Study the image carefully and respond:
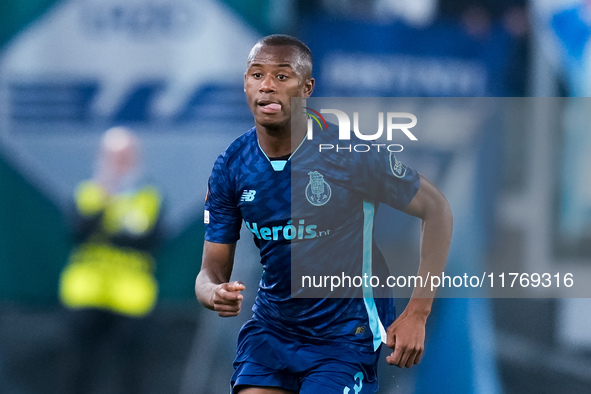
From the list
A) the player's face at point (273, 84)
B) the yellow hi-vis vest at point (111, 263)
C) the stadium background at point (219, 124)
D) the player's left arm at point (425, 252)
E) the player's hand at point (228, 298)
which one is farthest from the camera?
the yellow hi-vis vest at point (111, 263)

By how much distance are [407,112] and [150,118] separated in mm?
1991

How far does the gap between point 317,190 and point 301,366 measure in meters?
0.70

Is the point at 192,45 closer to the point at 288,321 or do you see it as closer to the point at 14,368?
the point at 14,368

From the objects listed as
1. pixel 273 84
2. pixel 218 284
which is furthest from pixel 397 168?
pixel 218 284

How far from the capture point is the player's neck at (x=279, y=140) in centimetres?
337

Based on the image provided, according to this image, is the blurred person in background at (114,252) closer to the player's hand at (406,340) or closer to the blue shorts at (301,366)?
the blue shorts at (301,366)

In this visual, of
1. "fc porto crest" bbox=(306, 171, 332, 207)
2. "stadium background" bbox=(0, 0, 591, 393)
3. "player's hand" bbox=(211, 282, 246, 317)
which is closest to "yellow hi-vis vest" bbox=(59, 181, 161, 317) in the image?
"stadium background" bbox=(0, 0, 591, 393)

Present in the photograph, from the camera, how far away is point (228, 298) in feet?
9.52

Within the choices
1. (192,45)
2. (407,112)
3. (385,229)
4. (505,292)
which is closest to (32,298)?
(192,45)

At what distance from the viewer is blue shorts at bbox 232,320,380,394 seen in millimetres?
3271

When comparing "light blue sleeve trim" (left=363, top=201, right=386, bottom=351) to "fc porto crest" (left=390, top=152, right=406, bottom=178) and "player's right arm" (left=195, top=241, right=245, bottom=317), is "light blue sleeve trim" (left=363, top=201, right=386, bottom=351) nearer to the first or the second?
"fc porto crest" (left=390, top=152, right=406, bottom=178)

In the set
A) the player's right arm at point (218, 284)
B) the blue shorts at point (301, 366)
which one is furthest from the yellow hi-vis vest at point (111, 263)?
the blue shorts at point (301, 366)

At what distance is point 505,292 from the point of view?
6473 millimetres

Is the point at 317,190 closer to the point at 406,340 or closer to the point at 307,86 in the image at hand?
the point at 307,86
